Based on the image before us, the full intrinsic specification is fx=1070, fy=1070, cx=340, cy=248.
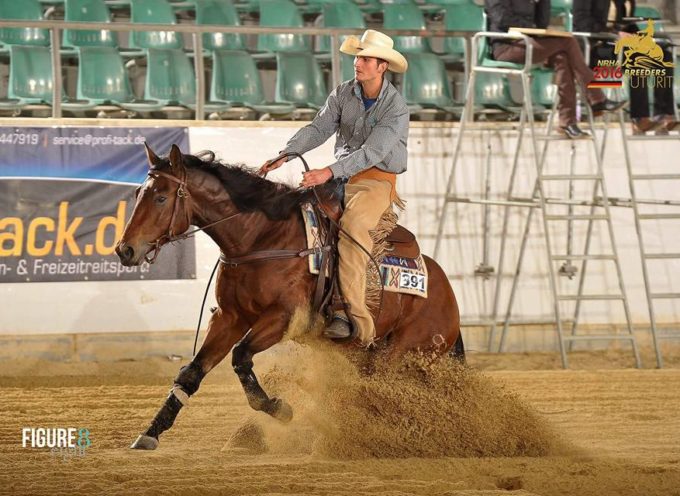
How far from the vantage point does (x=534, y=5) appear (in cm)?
1064

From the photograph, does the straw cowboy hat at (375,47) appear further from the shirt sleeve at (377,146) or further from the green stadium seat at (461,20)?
the green stadium seat at (461,20)

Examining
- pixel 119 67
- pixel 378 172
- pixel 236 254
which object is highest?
pixel 119 67

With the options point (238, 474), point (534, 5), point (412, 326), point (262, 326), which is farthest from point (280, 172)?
point (238, 474)

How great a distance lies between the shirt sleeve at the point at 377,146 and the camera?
21.2 ft

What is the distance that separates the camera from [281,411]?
6.39 m

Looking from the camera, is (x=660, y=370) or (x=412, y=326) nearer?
(x=412, y=326)

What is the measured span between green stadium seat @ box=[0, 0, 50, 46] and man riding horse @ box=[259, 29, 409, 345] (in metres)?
6.39

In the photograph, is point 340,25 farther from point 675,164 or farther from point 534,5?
point 675,164

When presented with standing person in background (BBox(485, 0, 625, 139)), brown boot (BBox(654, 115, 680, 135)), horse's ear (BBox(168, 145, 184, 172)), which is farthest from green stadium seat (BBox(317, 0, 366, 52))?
horse's ear (BBox(168, 145, 184, 172))

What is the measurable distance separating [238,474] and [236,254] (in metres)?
1.49

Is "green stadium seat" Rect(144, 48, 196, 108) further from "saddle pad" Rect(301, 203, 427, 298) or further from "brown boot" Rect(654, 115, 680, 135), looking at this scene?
"saddle pad" Rect(301, 203, 427, 298)

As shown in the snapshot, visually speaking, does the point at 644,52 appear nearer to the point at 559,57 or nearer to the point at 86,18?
the point at 559,57

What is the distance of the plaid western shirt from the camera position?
6.52 metres

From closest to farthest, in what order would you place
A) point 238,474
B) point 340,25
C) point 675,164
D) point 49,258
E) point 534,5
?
point 238,474, point 49,258, point 534,5, point 675,164, point 340,25
